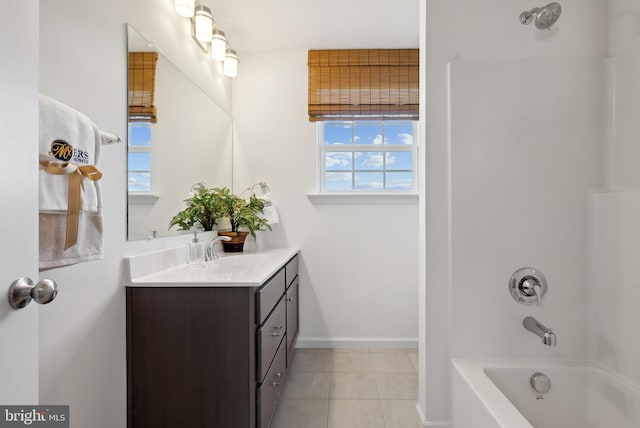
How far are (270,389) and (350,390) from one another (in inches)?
29.6

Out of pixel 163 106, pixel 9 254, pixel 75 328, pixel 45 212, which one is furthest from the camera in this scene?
pixel 163 106

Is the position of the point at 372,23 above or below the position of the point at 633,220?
above

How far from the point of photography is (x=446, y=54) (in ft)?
5.33

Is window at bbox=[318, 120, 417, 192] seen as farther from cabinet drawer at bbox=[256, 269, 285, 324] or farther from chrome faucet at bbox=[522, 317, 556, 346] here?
chrome faucet at bbox=[522, 317, 556, 346]

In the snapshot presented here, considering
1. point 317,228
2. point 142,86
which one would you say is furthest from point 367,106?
point 142,86

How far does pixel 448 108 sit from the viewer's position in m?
1.62

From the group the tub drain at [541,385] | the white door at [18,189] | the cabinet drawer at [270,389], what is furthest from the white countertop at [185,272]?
the tub drain at [541,385]

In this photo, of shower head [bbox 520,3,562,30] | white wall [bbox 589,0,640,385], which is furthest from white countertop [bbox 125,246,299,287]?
shower head [bbox 520,3,562,30]

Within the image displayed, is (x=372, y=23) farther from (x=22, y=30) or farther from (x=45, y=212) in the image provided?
(x=45, y=212)

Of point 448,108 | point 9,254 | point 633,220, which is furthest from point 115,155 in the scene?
point 633,220

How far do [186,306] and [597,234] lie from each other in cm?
190

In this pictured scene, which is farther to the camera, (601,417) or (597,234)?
(597,234)

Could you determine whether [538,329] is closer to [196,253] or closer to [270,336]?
[270,336]

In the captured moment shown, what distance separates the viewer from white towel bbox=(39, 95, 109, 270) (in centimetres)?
88
